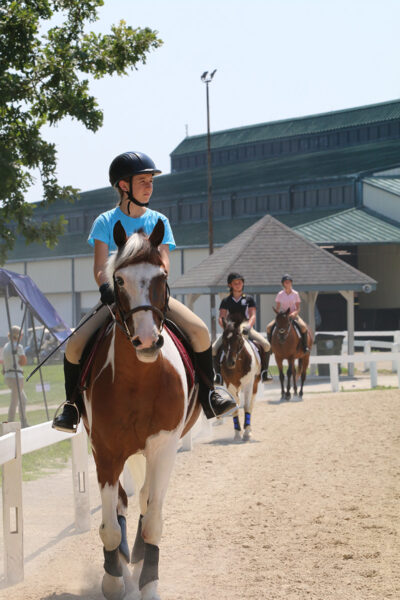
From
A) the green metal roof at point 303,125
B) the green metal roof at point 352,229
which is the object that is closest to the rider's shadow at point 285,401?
the green metal roof at point 352,229

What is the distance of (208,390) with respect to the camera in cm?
687

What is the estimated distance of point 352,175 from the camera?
52.3 meters

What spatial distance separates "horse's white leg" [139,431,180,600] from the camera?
5.86m

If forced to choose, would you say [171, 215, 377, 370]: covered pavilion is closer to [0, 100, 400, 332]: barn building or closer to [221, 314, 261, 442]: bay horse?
[0, 100, 400, 332]: barn building

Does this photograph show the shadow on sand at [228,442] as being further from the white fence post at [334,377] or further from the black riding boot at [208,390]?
the white fence post at [334,377]

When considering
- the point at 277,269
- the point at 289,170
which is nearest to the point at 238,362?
the point at 277,269

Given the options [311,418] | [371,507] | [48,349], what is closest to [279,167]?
[48,349]

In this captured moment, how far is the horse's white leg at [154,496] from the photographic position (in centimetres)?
586

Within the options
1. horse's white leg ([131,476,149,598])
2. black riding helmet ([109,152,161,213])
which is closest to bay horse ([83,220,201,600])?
horse's white leg ([131,476,149,598])

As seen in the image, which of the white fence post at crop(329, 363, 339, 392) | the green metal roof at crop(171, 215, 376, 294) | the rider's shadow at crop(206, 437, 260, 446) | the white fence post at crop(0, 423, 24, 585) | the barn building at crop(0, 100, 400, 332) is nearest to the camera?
the white fence post at crop(0, 423, 24, 585)

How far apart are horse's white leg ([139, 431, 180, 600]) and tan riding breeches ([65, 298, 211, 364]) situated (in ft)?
2.89

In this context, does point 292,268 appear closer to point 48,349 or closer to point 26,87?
point 48,349

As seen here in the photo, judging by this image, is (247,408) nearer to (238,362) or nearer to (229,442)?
(229,442)

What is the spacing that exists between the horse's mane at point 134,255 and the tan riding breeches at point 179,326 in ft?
2.44
